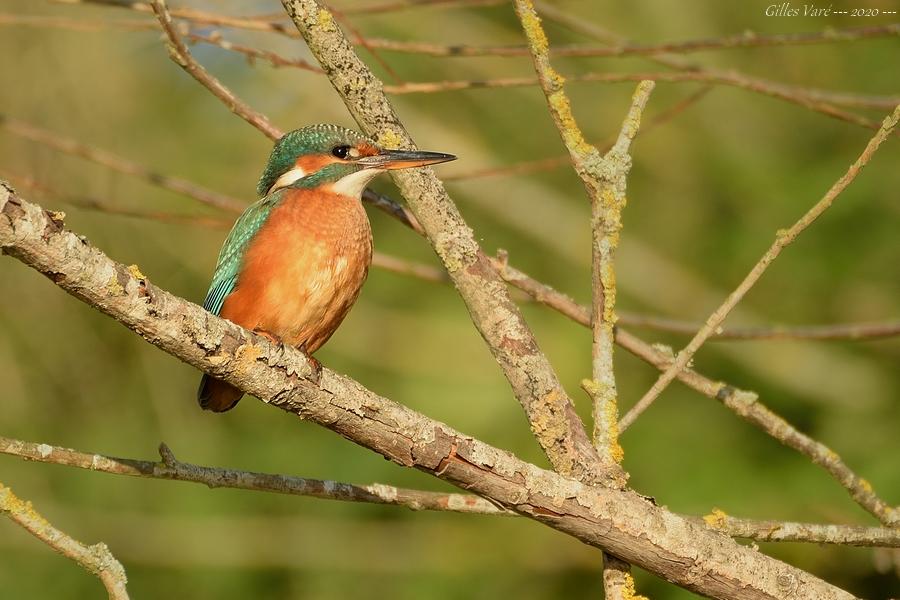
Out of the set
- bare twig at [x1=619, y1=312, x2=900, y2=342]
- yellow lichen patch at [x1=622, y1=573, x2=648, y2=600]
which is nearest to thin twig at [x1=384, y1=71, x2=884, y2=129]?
bare twig at [x1=619, y1=312, x2=900, y2=342]

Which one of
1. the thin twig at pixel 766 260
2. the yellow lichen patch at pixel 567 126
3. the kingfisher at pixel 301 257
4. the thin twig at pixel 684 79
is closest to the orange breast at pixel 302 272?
the kingfisher at pixel 301 257

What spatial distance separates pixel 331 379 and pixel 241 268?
4.73ft

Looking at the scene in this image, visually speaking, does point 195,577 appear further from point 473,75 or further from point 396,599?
point 473,75

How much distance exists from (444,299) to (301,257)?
3.11 m

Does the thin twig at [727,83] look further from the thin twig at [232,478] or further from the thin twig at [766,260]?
the thin twig at [232,478]

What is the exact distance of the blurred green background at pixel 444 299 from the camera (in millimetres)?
5336

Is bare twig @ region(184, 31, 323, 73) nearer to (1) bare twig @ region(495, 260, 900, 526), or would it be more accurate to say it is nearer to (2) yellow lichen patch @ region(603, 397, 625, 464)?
(1) bare twig @ region(495, 260, 900, 526)

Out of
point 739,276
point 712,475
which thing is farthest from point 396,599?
point 739,276

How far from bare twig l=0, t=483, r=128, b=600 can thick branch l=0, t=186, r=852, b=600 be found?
498 mm

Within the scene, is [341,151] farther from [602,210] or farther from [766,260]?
[766,260]

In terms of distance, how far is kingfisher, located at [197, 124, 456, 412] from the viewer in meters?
3.48

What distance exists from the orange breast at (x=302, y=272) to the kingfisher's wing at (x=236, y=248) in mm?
43

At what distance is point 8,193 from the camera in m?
1.80

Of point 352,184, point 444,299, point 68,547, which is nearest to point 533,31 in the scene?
point 352,184
